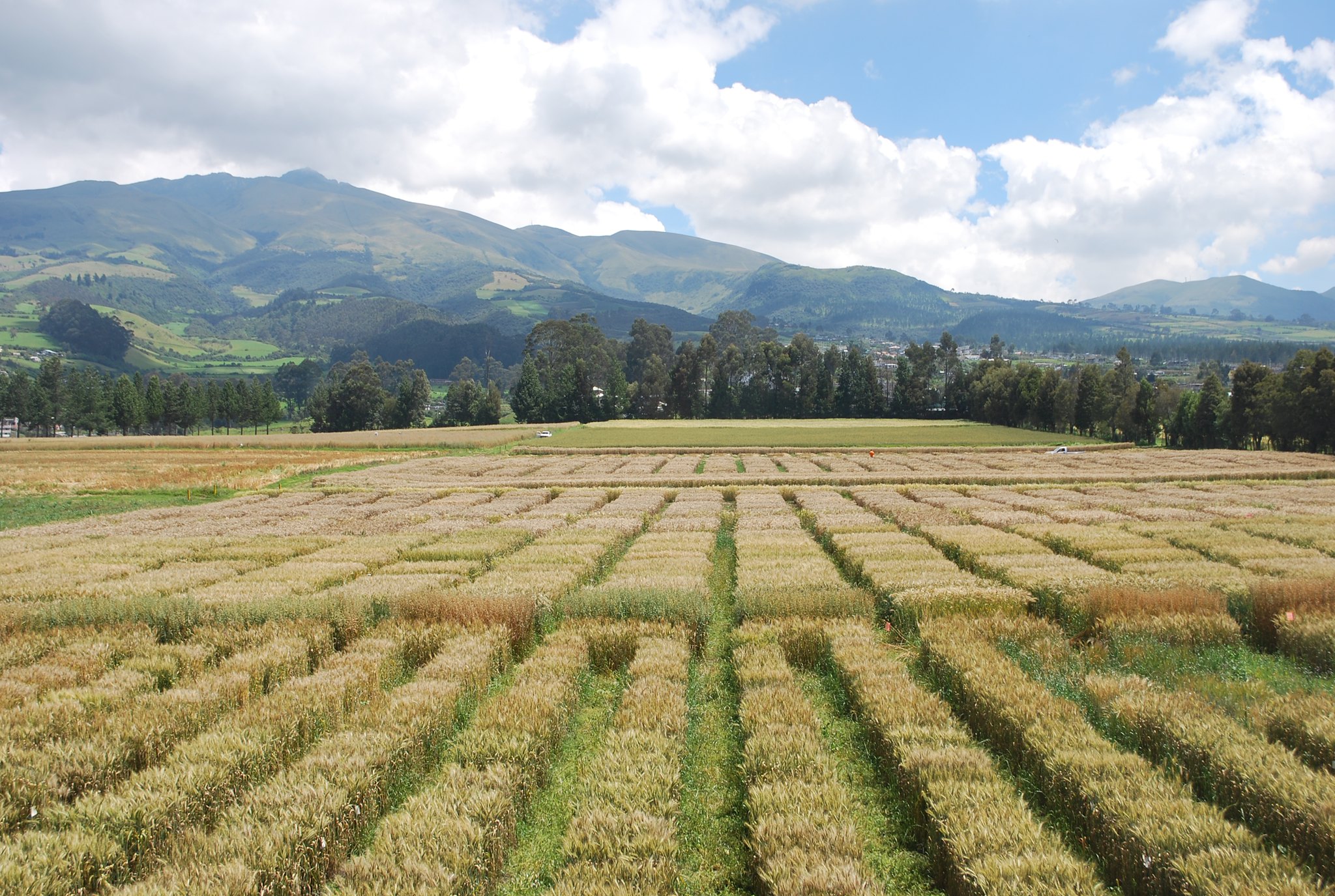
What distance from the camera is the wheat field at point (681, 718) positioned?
5680 millimetres

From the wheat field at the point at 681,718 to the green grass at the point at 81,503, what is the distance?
20155 mm

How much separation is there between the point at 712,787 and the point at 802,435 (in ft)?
243

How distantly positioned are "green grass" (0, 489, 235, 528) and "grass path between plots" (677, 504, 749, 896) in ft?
Result: 119

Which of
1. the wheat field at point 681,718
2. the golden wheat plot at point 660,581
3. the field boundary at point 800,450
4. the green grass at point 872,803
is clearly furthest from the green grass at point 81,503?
the green grass at point 872,803

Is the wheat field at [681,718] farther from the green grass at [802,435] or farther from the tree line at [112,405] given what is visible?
the tree line at [112,405]

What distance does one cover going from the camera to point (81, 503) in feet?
129

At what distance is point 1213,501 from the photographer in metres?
27.2

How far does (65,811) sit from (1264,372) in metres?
96.4

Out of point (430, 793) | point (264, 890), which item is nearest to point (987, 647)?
point (430, 793)

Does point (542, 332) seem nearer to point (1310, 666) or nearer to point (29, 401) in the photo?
point (29, 401)

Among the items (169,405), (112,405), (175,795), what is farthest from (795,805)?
(169,405)

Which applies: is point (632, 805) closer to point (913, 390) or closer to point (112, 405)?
point (913, 390)

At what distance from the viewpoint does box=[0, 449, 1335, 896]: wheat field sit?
568 centimetres

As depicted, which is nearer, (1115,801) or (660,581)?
(1115,801)
